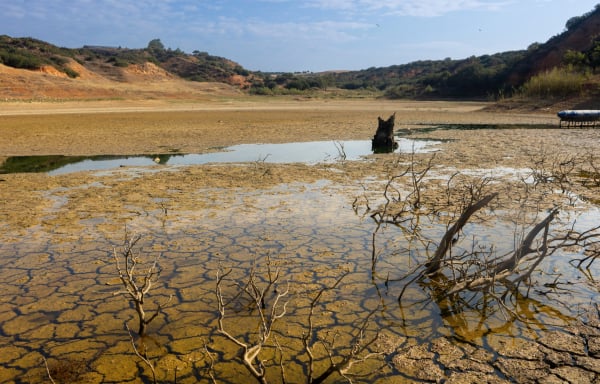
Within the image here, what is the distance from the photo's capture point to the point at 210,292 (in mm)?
4879

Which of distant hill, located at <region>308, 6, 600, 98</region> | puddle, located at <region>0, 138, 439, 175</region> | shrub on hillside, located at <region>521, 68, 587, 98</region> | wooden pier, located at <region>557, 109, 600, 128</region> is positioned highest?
distant hill, located at <region>308, 6, 600, 98</region>

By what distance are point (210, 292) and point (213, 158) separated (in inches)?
361

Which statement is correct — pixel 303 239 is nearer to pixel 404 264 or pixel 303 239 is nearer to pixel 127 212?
pixel 404 264

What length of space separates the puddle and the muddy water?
15.0 feet

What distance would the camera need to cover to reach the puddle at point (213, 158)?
12.2 metres

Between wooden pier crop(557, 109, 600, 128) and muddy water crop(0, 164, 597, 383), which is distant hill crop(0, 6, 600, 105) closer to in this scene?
wooden pier crop(557, 109, 600, 128)

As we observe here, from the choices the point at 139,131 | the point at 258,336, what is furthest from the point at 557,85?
the point at 258,336

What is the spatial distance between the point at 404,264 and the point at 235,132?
608 inches

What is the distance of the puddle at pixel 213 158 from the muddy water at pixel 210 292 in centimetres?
458

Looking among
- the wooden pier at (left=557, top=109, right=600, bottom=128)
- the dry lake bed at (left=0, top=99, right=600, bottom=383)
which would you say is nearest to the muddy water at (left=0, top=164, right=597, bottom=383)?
the dry lake bed at (left=0, top=99, right=600, bottom=383)

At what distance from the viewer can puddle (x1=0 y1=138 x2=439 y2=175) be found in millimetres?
12195

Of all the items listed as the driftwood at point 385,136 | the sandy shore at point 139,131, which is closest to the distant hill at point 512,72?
the sandy shore at point 139,131

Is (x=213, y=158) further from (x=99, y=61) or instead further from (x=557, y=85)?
(x=99, y=61)

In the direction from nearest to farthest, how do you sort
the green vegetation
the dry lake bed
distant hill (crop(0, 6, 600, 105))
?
the dry lake bed
distant hill (crop(0, 6, 600, 105))
the green vegetation
